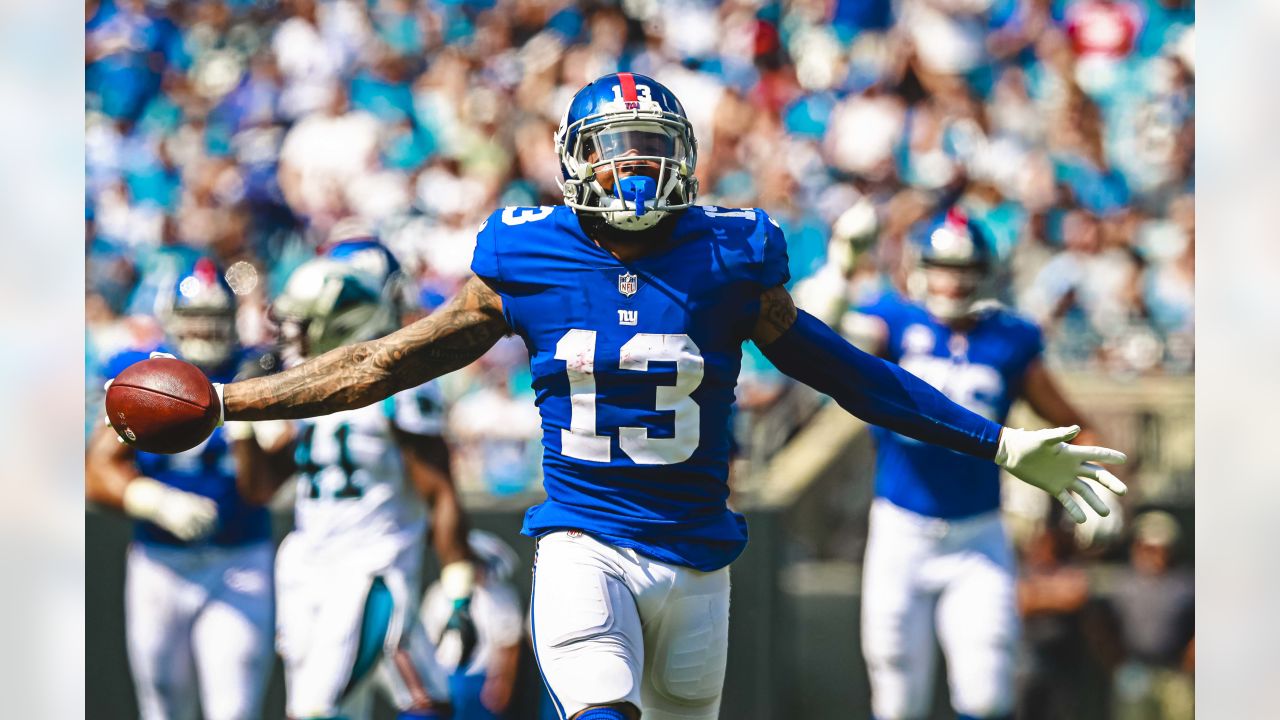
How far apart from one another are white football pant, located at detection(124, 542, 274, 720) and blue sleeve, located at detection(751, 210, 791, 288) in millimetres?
2955

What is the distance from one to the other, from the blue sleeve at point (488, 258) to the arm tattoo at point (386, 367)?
1.3 inches

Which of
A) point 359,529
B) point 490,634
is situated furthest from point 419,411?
point 490,634

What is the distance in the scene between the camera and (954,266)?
524 centimetres

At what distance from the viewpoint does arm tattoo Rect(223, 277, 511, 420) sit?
300 cm

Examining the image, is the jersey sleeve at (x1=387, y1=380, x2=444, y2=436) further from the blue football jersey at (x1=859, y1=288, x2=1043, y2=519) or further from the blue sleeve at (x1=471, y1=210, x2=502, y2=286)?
the blue sleeve at (x1=471, y1=210, x2=502, y2=286)

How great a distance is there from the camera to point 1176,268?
631 cm

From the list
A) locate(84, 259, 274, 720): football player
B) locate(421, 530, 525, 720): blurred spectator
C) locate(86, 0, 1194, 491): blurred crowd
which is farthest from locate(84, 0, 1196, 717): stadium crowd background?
locate(84, 259, 274, 720): football player

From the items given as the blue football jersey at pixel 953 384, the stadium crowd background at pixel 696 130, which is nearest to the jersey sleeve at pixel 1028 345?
the blue football jersey at pixel 953 384

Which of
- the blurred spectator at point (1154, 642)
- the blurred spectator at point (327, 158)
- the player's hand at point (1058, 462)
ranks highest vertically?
the blurred spectator at point (327, 158)

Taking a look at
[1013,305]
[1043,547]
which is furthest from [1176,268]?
[1043,547]

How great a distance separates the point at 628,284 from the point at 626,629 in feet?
2.16

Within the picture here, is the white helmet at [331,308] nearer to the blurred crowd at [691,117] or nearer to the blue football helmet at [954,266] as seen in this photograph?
the blurred crowd at [691,117]

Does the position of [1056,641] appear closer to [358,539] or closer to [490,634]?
[490,634]

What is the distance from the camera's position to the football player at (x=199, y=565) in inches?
205
